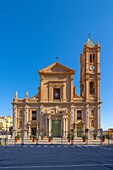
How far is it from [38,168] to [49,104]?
152 ft

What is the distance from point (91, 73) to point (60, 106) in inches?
377

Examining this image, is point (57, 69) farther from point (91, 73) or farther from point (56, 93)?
point (91, 73)

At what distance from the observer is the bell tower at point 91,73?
6071 centimetres

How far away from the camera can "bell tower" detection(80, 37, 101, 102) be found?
199 feet

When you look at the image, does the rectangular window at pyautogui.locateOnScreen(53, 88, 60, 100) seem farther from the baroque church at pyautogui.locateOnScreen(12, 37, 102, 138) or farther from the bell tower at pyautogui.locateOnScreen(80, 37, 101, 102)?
the bell tower at pyautogui.locateOnScreen(80, 37, 101, 102)

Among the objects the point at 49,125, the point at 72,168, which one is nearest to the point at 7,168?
the point at 72,168

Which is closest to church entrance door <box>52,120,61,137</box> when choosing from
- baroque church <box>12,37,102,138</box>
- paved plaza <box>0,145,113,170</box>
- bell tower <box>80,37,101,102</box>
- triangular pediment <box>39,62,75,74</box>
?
baroque church <box>12,37,102,138</box>

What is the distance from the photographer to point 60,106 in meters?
59.8

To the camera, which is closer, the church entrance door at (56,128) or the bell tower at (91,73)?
the church entrance door at (56,128)

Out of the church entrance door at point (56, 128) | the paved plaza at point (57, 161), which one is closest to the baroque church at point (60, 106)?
the church entrance door at point (56, 128)

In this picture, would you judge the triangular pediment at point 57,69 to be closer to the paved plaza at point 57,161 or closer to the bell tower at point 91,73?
the bell tower at point 91,73

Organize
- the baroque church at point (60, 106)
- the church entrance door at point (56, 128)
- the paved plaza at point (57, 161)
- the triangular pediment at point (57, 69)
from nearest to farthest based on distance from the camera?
1. the paved plaza at point (57, 161)
2. the baroque church at point (60, 106)
3. the church entrance door at point (56, 128)
4. the triangular pediment at point (57, 69)

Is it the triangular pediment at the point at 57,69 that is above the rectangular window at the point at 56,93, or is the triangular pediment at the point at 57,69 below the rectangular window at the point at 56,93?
above

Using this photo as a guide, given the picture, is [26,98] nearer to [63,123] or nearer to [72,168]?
[63,123]
